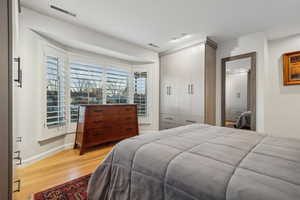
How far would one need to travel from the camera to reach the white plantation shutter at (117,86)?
386cm

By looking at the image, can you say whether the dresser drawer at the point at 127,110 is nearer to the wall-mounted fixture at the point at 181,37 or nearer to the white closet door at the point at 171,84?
the white closet door at the point at 171,84

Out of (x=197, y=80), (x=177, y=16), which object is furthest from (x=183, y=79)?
(x=177, y=16)

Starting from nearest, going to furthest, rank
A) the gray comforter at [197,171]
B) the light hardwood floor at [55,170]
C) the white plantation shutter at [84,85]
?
the gray comforter at [197,171], the light hardwood floor at [55,170], the white plantation shutter at [84,85]

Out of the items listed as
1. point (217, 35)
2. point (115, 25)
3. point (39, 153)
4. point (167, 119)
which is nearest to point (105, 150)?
point (39, 153)

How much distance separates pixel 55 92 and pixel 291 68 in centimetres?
452

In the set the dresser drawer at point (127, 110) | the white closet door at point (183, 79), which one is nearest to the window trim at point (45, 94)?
the dresser drawer at point (127, 110)

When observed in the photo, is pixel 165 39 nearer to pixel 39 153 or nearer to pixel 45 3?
pixel 45 3

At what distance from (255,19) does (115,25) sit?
2390 mm

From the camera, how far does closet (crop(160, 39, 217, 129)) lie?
3213 mm

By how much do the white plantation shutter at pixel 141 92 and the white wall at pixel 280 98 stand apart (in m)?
2.84

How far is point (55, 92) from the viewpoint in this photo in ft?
9.02

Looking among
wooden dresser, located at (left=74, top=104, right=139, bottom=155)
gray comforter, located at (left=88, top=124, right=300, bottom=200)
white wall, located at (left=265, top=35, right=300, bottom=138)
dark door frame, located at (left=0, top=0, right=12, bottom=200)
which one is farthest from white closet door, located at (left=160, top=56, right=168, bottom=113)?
dark door frame, located at (left=0, top=0, right=12, bottom=200)

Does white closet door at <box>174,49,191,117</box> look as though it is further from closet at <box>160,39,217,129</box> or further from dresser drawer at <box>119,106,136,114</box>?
dresser drawer at <box>119,106,136,114</box>

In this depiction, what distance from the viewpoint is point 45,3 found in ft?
6.98
